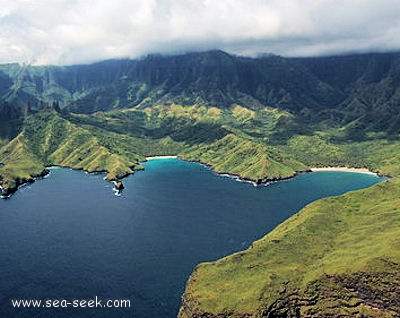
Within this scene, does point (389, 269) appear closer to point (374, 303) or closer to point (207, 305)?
point (374, 303)

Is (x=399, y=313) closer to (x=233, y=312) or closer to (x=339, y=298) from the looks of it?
(x=339, y=298)

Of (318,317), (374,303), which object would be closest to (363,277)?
(374,303)

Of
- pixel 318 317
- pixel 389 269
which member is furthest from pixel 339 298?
pixel 389 269

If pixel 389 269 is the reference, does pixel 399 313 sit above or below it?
below

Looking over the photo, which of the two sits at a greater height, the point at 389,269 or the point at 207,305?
the point at 389,269

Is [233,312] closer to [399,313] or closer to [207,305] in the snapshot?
[207,305]

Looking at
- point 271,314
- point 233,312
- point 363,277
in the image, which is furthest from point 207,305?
point 363,277

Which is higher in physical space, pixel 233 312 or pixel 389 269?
pixel 389 269
